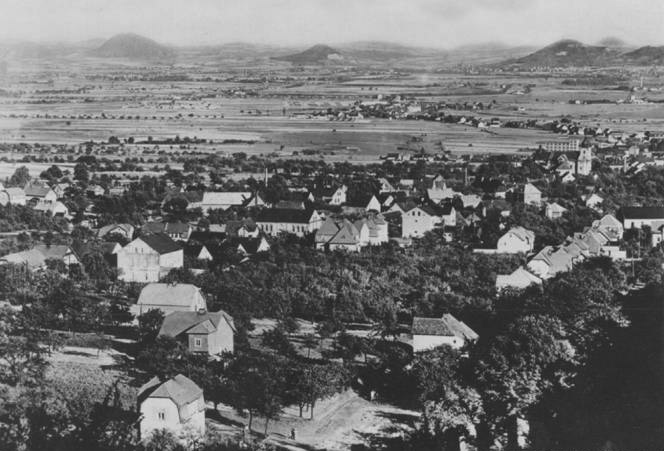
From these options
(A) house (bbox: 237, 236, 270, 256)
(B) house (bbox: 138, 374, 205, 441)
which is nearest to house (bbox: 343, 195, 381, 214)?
(A) house (bbox: 237, 236, 270, 256)

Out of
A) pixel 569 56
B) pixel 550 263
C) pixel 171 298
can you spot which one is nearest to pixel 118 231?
pixel 171 298

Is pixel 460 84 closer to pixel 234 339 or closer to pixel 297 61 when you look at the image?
pixel 297 61

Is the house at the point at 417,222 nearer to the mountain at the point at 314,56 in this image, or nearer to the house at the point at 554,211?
the house at the point at 554,211

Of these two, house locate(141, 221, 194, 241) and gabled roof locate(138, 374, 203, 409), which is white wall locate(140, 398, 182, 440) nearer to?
gabled roof locate(138, 374, 203, 409)

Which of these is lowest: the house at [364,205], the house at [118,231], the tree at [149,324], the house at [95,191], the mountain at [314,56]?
the house at [95,191]

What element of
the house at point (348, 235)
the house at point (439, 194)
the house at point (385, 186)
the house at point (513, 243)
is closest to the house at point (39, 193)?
the house at point (348, 235)
